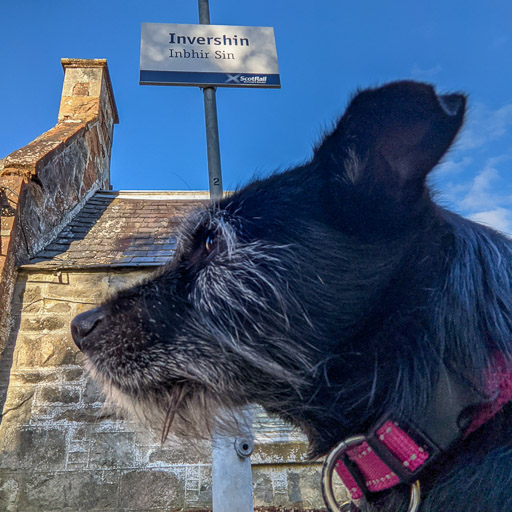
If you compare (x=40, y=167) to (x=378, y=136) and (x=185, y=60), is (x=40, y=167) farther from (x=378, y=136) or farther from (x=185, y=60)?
(x=378, y=136)

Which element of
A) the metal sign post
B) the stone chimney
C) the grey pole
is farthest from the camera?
the stone chimney

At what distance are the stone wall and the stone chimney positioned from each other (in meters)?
0.60

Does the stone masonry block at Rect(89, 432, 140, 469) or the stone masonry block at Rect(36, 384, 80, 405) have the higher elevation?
the stone masonry block at Rect(36, 384, 80, 405)

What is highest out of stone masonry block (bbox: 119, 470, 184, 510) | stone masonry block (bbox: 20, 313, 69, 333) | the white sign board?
the white sign board

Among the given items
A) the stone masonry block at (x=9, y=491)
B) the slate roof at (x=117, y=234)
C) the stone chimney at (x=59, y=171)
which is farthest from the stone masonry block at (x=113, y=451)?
the slate roof at (x=117, y=234)

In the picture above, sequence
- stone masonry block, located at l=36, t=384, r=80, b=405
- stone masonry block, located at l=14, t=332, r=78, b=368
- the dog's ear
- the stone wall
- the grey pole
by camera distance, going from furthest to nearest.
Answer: stone masonry block, located at l=14, t=332, r=78, b=368, stone masonry block, located at l=36, t=384, r=80, b=405, the stone wall, the grey pole, the dog's ear

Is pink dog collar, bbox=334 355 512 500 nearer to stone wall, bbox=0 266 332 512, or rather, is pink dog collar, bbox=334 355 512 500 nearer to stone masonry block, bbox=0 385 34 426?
stone wall, bbox=0 266 332 512

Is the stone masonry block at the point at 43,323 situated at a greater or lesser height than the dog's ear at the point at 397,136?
greater

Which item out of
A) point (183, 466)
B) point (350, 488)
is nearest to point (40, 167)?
point (183, 466)

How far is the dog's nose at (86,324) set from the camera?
5.14 ft

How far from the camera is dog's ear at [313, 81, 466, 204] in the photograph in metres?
1.24

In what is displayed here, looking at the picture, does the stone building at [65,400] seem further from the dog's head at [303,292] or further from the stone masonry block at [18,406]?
the dog's head at [303,292]

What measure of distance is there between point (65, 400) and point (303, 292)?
494 centimetres

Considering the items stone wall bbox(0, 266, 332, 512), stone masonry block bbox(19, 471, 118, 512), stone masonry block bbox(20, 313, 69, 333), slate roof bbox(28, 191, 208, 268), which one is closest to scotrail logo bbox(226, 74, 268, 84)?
slate roof bbox(28, 191, 208, 268)
